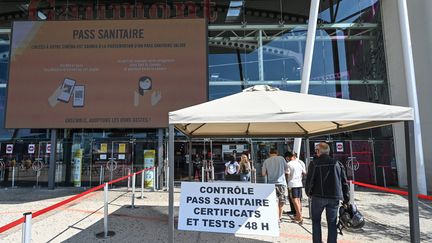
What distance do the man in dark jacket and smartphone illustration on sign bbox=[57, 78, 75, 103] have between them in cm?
1143

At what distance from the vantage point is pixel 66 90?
520 inches

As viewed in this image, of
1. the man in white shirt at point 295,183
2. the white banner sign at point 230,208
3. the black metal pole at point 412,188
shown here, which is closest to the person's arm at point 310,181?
the white banner sign at point 230,208

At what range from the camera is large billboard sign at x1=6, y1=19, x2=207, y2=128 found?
42.8ft

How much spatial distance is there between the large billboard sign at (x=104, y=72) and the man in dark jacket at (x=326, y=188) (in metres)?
8.46

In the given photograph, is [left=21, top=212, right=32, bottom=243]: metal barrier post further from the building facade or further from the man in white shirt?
the building facade

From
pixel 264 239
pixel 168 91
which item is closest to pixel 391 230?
pixel 264 239

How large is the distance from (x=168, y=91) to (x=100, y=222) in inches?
272

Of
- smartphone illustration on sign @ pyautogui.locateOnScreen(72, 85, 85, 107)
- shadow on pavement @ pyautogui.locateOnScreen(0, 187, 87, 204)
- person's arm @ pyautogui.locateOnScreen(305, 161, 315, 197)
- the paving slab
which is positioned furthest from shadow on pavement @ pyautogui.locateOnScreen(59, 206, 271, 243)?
smartphone illustration on sign @ pyautogui.locateOnScreen(72, 85, 85, 107)

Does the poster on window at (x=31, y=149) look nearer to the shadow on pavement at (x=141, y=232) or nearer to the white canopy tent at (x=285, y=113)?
the shadow on pavement at (x=141, y=232)

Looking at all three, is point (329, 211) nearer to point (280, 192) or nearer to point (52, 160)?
point (280, 192)

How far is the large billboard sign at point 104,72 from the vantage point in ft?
42.8

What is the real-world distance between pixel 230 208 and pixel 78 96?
10.5 metres

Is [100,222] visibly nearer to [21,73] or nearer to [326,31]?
[21,73]

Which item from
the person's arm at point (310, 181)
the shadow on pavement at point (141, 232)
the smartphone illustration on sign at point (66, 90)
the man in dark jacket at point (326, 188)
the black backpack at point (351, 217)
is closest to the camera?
the man in dark jacket at point (326, 188)
